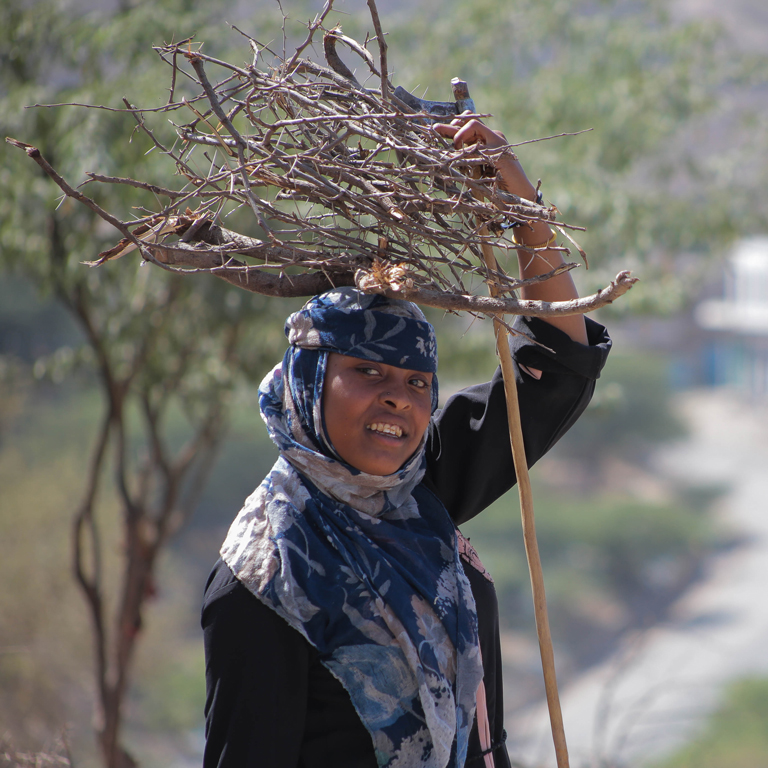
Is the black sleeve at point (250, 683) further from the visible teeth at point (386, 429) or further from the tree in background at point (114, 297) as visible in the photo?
the tree in background at point (114, 297)

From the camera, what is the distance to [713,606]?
1886 cm

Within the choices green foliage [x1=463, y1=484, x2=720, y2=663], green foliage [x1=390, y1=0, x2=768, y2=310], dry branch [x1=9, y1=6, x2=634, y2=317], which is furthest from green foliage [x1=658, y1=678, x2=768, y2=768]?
dry branch [x1=9, y1=6, x2=634, y2=317]

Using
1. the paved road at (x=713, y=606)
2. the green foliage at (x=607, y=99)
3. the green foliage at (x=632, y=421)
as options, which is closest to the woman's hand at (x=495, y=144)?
the green foliage at (x=607, y=99)

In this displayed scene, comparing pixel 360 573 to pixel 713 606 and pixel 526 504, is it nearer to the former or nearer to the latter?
pixel 526 504

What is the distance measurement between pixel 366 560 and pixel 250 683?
21 centimetres

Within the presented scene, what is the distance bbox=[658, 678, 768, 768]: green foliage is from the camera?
1313 centimetres

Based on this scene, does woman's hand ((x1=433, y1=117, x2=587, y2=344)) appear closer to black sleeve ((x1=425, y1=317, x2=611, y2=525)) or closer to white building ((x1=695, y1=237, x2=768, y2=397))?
black sleeve ((x1=425, y1=317, x2=611, y2=525))

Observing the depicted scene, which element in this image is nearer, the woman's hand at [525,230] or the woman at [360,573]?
the woman at [360,573]

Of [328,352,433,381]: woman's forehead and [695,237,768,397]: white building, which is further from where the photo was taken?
[695,237,768,397]: white building

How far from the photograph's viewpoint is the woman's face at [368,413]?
110 centimetres

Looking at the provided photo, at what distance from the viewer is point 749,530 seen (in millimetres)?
21391

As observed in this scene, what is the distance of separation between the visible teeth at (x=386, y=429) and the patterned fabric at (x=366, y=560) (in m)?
0.06

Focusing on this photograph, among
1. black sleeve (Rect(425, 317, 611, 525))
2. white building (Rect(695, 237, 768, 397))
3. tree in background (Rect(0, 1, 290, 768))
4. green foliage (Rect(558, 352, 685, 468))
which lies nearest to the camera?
black sleeve (Rect(425, 317, 611, 525))

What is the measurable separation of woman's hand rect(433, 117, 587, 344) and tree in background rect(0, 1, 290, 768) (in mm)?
2006
